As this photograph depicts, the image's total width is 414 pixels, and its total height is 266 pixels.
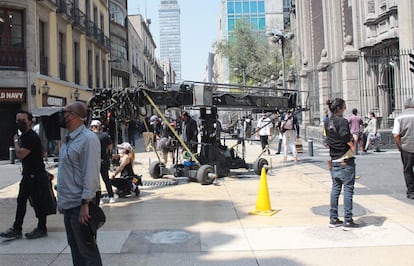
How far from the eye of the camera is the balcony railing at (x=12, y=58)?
65.0ft

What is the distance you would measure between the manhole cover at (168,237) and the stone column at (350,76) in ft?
47.1

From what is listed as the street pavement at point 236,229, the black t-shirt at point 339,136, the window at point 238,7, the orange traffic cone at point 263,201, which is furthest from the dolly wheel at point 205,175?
the window at point 238,7

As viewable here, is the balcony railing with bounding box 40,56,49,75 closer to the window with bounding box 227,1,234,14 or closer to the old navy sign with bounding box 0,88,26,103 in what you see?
the old navy sign with bounding box 0,88,26,103

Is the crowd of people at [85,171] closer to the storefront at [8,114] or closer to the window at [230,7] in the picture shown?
the storefront at [8,114]

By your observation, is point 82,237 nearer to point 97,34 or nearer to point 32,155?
point 32,155

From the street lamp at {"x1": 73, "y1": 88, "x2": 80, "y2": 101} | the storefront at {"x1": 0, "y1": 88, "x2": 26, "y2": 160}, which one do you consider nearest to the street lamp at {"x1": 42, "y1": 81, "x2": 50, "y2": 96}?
the storefront at {"x1": 0, "y1": 88, "x2": 26, "y2": 160}

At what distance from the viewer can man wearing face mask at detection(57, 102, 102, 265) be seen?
3865mm

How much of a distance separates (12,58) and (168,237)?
56.1 feet

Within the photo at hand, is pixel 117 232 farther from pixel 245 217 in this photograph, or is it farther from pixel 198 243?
pixel 245 217

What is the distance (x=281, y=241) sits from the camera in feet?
18.8

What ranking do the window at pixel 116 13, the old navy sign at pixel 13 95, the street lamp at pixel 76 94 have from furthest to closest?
the window at pixel 116 13
the street lamp at pixel 76 94
the old navy sign at pixel 13 95

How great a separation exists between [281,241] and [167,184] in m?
5.43

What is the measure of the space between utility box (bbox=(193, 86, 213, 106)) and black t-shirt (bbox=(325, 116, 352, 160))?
4.35 meters

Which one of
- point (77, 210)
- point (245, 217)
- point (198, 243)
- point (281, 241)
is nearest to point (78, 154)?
point (77, 210)
